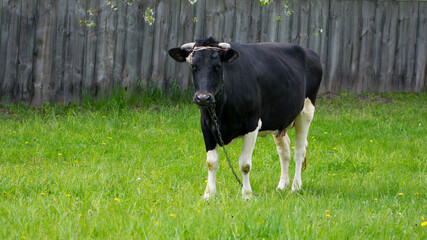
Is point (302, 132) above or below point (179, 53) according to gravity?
below

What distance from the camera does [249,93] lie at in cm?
627

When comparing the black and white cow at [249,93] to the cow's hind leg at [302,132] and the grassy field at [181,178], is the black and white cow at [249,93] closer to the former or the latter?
the cow's hind leg at [302,132]

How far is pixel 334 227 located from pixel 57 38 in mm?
7914

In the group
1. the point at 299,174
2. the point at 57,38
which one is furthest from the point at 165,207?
the point at 57,38

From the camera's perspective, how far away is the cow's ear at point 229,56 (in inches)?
235

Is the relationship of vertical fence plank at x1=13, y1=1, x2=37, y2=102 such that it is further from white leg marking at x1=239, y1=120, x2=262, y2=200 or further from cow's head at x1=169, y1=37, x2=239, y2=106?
white leg marking at x1=239, y1=120, x2=262, y2=200

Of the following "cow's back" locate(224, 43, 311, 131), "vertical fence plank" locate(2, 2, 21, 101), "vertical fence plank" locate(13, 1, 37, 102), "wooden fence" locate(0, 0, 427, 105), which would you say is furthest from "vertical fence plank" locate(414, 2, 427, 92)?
"vertical fence plank" locate(2, 2, 21, 101)

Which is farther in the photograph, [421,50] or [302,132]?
[421,50]

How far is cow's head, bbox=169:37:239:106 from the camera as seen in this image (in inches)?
226

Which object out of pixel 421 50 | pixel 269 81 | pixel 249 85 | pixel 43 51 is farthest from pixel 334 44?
pixel 249 85

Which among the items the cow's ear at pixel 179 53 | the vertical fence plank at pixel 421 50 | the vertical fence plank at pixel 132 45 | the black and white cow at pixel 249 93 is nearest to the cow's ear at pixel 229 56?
the black and white cow at pixel 249 93

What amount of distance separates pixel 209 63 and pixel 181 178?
171 cm

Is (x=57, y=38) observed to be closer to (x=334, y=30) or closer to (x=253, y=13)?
(x=253, y=13)

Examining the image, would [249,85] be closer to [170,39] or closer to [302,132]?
[302,132]
